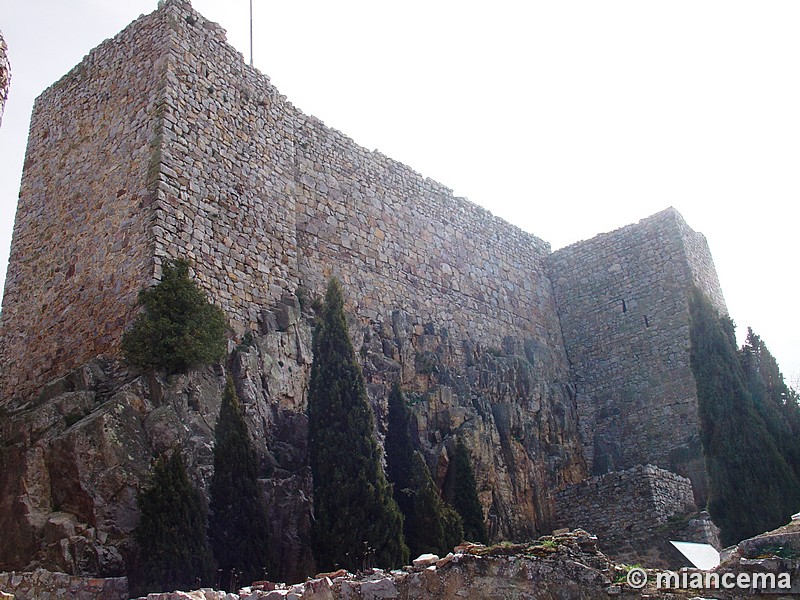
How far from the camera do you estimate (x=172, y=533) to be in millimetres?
10930

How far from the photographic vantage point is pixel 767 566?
7234 mm

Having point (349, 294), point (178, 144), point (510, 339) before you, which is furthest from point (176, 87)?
point (510, 339)

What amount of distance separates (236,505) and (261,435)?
2250 millimetres

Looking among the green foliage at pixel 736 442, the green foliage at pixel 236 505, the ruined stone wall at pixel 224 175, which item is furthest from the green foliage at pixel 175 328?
the green foliage at pixel 736 442

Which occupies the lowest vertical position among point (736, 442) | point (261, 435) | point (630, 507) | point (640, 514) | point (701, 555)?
point (701, 555)

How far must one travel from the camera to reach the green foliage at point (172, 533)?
419 inches

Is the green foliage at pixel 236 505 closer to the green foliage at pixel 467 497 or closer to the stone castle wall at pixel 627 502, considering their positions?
the green foliage at pixel 467 497

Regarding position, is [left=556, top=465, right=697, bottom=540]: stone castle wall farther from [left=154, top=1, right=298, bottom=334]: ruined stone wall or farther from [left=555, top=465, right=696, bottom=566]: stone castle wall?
[left=154, top=1, right=298, bottom=334]: ruined stone wall

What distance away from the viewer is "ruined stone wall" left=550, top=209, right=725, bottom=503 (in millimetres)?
22844

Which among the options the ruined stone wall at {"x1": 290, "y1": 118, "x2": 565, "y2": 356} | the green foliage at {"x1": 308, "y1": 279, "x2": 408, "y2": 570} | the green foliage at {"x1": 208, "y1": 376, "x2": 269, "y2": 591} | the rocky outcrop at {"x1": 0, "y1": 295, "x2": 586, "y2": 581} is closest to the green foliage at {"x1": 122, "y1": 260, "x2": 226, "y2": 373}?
the rocky outcrop at {"x1": 0, "y1": 295, "x2": 586, "y2": 581}

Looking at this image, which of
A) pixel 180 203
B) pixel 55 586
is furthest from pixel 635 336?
pixel 55 586

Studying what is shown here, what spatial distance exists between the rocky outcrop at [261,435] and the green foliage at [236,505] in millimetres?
589

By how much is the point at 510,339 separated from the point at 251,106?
33.3ft

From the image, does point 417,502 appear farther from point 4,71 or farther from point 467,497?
point 4,71
